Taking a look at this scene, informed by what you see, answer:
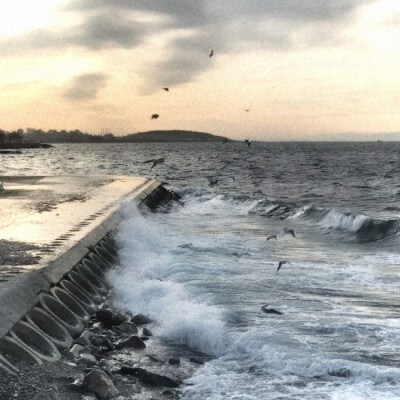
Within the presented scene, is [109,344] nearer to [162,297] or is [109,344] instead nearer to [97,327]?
[97,327]

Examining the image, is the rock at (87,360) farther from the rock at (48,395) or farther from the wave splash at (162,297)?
the wave splash at (162,297)

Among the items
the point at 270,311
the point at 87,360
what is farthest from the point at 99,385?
the point at 270,311

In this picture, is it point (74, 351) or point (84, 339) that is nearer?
point (74, 351)

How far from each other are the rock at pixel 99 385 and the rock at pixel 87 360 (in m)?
0.55

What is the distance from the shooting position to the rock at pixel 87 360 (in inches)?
242

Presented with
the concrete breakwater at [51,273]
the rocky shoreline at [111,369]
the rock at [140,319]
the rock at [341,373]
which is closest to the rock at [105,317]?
the rocky shoreline at [111,369]

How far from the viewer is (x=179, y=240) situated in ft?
51.7

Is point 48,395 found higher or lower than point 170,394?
higher

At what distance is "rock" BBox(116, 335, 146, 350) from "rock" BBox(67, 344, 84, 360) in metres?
0.53

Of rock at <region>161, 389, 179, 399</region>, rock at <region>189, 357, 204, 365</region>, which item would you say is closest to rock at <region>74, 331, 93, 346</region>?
rock at <region>189, 357, 204, 365</region>

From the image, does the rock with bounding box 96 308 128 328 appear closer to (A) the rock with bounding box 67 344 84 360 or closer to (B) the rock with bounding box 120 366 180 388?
(A) the rock with bounding box 67 344 84 360

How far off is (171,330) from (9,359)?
104 inches

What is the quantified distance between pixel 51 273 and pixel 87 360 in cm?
228

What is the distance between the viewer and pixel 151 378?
5992 millimetres
